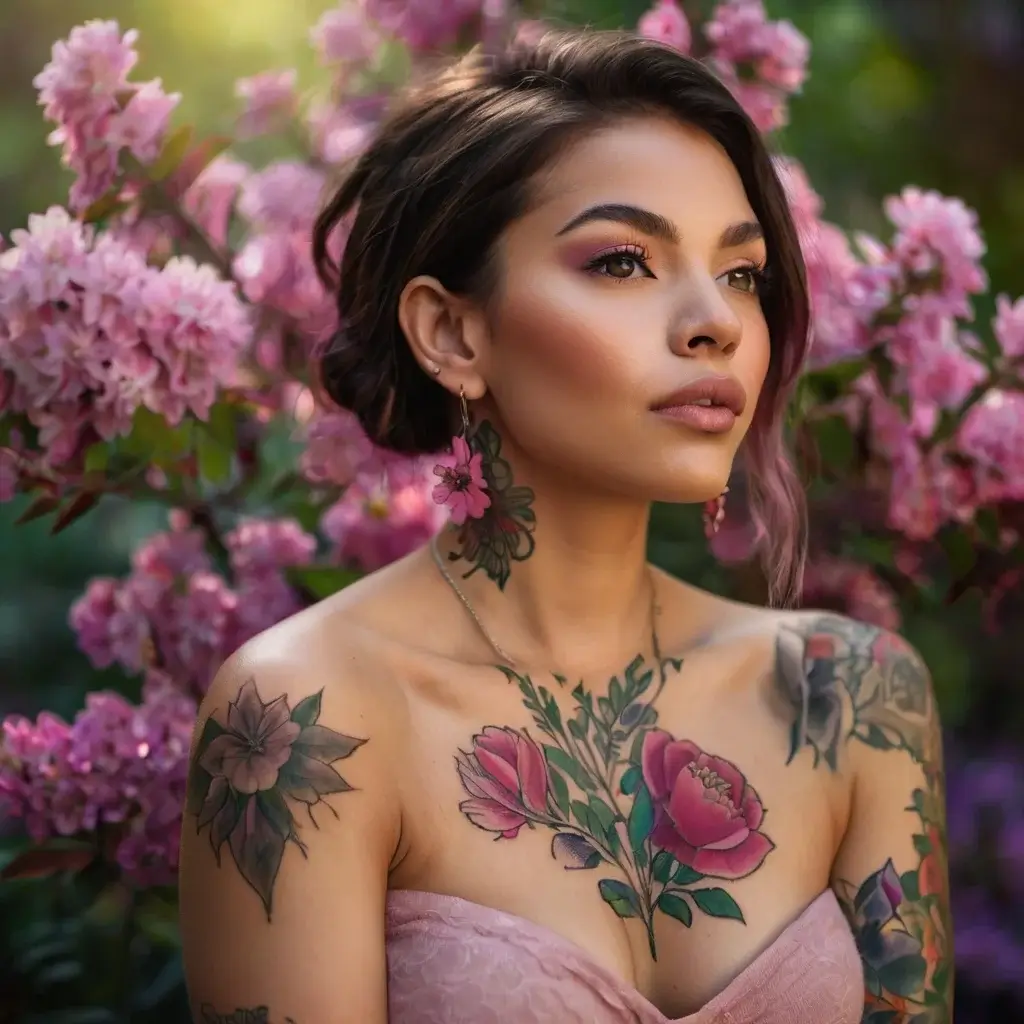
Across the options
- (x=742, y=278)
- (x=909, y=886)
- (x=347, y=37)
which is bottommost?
(x=909, y=886)

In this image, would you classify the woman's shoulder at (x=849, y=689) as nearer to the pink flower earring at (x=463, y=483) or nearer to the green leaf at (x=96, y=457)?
the pink flower earring at (x=463, y=483)

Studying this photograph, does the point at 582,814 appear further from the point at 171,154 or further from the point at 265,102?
the point at 265,102

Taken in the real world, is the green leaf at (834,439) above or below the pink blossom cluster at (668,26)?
below

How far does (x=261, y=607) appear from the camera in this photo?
90.4 inches

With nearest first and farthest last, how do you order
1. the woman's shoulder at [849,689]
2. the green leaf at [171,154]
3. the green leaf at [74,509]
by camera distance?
the woman's shoulder at [849,689], the green leaf at [74,509], the green leaf at [171,154]

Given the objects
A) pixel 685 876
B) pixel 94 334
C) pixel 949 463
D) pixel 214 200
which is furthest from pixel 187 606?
pixel 949 463

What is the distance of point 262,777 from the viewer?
158 cm

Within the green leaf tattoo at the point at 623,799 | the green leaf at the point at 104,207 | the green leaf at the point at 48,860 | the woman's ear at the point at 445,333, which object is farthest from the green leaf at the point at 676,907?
the green leaf at the point at 104,207

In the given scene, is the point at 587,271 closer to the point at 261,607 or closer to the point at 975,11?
the point at 261,607

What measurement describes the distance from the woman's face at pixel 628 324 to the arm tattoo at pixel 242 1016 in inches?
25.3

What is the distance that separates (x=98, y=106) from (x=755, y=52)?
100cm

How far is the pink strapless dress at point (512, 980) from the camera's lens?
1.53 m

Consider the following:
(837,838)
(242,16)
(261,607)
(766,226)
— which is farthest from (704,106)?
(242,16)

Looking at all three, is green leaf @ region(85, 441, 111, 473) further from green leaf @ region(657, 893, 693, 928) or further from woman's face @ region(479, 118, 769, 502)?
green leaf @ region(657, 893, 693, 928)
